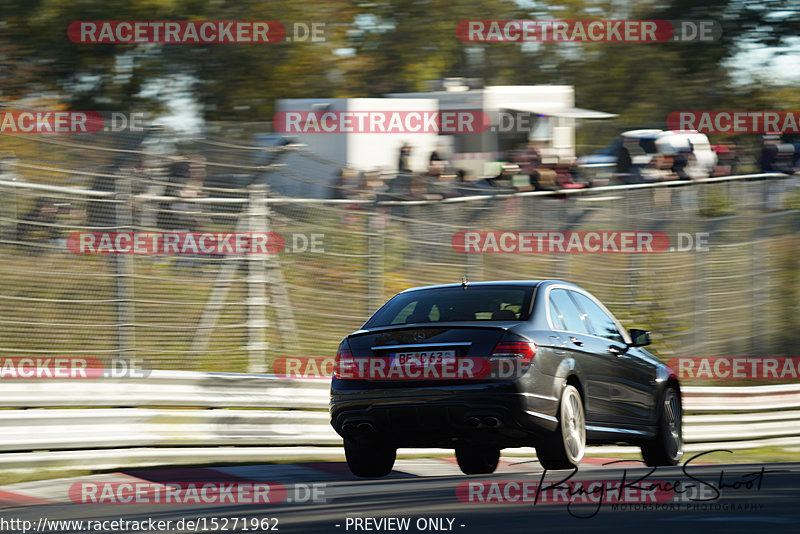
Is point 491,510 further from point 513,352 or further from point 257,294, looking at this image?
point 257,294

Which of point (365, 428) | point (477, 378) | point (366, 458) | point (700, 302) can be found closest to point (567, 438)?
point (477, 378)

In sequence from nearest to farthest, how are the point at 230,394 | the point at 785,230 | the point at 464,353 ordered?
1. the point at 464,353
2. the point at 230,394
3. the point at 785,230

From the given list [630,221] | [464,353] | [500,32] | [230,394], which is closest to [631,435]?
[464,353]

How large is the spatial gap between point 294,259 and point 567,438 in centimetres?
617

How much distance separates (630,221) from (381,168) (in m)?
3.75

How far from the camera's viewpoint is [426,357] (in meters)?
8.31

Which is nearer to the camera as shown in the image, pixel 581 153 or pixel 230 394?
pixel 230 394

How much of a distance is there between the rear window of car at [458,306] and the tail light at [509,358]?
0.40 meters

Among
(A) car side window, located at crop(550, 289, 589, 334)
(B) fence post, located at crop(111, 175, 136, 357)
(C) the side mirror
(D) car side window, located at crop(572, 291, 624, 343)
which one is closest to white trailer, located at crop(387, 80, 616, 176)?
(B) fence post, located at crop(111, 175, 136, 357)

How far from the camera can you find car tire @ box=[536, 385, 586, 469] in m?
8.41

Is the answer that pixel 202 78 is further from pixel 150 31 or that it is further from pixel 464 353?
pixel 464 353

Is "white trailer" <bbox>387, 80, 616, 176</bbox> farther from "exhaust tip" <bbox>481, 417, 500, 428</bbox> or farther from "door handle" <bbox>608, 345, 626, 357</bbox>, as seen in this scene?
"exhaust tip" <bbox>481, 417, 500, 428</bbox>

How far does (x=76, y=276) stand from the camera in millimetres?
12242

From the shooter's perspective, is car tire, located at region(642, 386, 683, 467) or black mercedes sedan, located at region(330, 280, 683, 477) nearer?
black mercedes sedan, located at region(330, 280, 683, 477)
